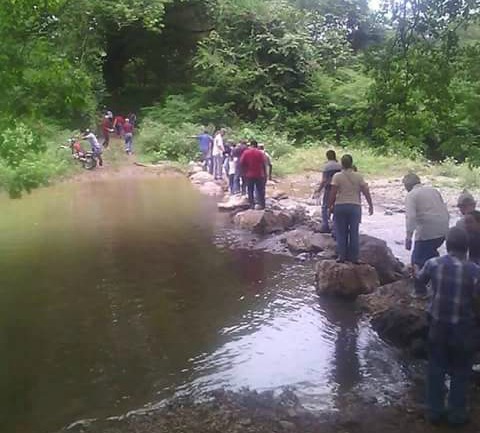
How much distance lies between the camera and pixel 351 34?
3484cm

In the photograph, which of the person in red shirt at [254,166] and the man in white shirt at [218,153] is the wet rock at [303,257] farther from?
the man in white shirt at [218,153]

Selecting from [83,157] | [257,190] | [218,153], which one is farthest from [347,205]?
[83,157]

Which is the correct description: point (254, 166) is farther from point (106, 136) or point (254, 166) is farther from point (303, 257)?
point (106, 136)

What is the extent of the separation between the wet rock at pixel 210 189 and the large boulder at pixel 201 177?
40cm

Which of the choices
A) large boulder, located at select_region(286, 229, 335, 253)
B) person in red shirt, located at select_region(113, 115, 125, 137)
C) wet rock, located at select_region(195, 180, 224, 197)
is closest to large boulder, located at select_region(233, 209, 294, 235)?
large boulder, located at select_region(286, 229, 335, 253)

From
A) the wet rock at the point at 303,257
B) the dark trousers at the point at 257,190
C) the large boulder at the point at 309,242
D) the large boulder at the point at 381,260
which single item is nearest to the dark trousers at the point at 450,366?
the large boulder at the point at 381,260

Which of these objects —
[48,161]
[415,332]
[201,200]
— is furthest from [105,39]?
[415,332]

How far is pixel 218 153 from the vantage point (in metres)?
21.2

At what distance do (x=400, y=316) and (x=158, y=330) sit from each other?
2.79 metres

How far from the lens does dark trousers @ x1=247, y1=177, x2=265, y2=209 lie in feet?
46.6

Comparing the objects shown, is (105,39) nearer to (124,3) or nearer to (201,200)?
(124,3)

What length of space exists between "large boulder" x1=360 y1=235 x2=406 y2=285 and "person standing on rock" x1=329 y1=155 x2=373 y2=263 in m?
0.47

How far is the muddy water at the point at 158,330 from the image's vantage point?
5.98 meters

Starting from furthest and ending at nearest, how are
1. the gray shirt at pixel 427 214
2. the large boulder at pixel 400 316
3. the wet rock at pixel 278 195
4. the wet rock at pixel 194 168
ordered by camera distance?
the wet rock at pixel 194 168 → the wet rock at pixel 278 195 → the gray shirt at pixel 427 214 → the large boulder at pixel 400 316
